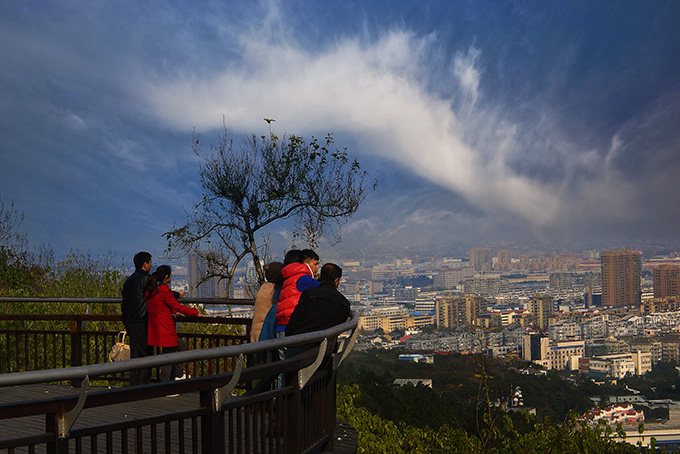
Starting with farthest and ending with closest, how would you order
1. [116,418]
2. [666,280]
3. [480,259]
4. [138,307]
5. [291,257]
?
[480,259]
[666,280]
[138,307]
[291,257]
[116,418]

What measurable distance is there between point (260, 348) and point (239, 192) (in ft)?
48.3

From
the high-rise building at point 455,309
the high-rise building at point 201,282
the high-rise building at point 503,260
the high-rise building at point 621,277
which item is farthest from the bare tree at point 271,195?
the high-rise building at point 503,260

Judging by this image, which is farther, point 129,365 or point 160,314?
point 160,314

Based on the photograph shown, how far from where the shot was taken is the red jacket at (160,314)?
21.1ft

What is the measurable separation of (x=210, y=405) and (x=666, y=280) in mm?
66025

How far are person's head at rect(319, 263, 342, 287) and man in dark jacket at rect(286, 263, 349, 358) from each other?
181 millimetres

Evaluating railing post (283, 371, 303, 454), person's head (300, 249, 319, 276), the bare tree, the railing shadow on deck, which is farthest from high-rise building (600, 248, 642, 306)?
railing post (283, 371, 303, 454)

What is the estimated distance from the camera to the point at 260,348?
3.41 metres

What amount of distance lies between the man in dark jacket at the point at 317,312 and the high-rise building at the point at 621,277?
58.0 metres

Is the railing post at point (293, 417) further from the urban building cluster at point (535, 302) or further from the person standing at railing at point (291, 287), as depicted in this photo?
the urban building cluster at point (535, 302)

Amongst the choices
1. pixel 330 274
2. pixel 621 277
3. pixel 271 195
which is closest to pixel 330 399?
pixel 330 274

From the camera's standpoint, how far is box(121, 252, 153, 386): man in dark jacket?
640 cm

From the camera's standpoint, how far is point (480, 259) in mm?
73062

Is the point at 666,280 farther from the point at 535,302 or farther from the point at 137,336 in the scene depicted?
the point at 137,336
